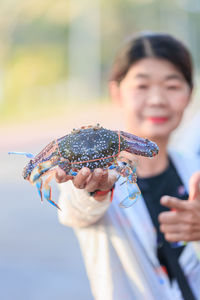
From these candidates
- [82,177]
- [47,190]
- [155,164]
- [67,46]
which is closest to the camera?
[82,177]

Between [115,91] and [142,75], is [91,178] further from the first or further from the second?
[115,91]

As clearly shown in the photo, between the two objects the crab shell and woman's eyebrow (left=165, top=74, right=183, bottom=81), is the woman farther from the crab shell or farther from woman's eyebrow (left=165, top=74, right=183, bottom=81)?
the crab shell

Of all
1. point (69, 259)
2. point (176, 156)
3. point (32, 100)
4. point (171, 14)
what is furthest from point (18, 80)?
point (176, 156)

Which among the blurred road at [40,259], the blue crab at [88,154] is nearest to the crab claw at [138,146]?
the blue crab at [88,154]

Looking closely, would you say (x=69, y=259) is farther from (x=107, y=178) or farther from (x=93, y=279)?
(x=107, y=178)

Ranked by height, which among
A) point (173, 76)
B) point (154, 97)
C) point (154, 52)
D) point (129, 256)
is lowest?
point (129, 256)

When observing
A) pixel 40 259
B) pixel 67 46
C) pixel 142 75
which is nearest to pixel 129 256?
pixel 142 75

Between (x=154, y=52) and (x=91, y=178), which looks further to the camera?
(x=154, y=52)
